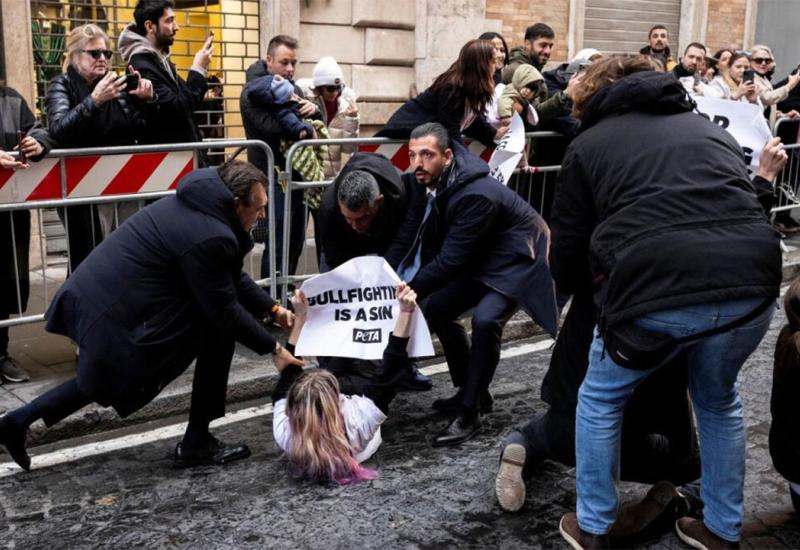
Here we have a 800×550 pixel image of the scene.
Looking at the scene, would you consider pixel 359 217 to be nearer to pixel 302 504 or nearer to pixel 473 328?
pixel 473 328

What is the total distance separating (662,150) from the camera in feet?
10.9

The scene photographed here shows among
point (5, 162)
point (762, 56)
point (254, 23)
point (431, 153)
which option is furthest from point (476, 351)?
point (762, 56)

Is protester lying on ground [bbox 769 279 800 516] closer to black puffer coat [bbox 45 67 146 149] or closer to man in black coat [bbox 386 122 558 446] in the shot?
man in black coat [bbox 386 122 558 446]

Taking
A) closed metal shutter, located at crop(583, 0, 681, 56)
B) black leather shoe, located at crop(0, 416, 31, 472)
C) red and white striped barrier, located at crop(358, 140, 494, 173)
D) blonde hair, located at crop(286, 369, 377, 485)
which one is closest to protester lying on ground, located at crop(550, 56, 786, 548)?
blonde hair, located at crop(286, 369, 377, 485)

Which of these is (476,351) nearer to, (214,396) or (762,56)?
(214,396)

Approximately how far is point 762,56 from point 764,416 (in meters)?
6.52

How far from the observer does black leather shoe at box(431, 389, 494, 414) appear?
5.22 m

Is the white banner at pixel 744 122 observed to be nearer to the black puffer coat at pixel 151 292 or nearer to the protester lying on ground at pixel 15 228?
the black puffer coat at pixel 151 292

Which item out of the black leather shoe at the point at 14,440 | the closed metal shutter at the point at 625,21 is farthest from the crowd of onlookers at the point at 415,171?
the closed metal shutter at the point at 625,21

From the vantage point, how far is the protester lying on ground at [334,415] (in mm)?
4297

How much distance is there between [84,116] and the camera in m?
5.61

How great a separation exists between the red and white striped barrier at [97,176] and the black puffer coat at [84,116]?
0.88 feet

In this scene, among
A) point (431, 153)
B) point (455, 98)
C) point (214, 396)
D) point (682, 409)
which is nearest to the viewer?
point (682, 409)

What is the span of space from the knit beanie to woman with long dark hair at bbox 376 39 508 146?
68cm
